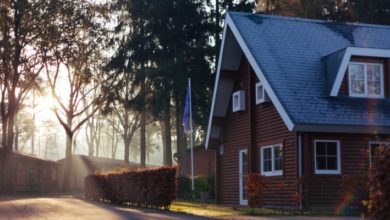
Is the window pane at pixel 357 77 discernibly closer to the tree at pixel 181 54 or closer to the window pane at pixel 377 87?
the window pane at pixel 377 87

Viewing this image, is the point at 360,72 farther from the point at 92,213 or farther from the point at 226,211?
the point at 92,213

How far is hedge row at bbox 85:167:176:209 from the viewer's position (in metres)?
21.2

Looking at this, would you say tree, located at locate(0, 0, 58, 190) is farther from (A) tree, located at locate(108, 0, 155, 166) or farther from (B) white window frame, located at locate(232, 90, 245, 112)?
(B) white window frame, located at locate(232, 90, 245, 112)

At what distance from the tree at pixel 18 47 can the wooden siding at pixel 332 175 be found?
90.6 ft

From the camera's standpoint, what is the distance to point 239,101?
86.9 ft

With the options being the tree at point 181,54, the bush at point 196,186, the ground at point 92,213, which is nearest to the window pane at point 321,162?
the ground at point 92,213

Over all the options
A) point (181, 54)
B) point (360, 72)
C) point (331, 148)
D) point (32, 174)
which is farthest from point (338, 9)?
point (32, 174)

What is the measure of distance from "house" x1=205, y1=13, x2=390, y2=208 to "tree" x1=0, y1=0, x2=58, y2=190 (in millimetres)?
20755

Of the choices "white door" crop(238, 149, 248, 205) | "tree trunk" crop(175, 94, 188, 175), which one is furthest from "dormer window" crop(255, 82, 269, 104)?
"tree trunk" crop(175, 94, 188, 175)

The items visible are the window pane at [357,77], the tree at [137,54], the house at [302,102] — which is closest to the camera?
the house at [302,102]

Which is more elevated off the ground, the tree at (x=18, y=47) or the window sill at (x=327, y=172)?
the tree at (x=18, y=47)

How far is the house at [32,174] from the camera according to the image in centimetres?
5909

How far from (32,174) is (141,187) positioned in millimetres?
41926

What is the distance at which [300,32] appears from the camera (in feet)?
84.0
